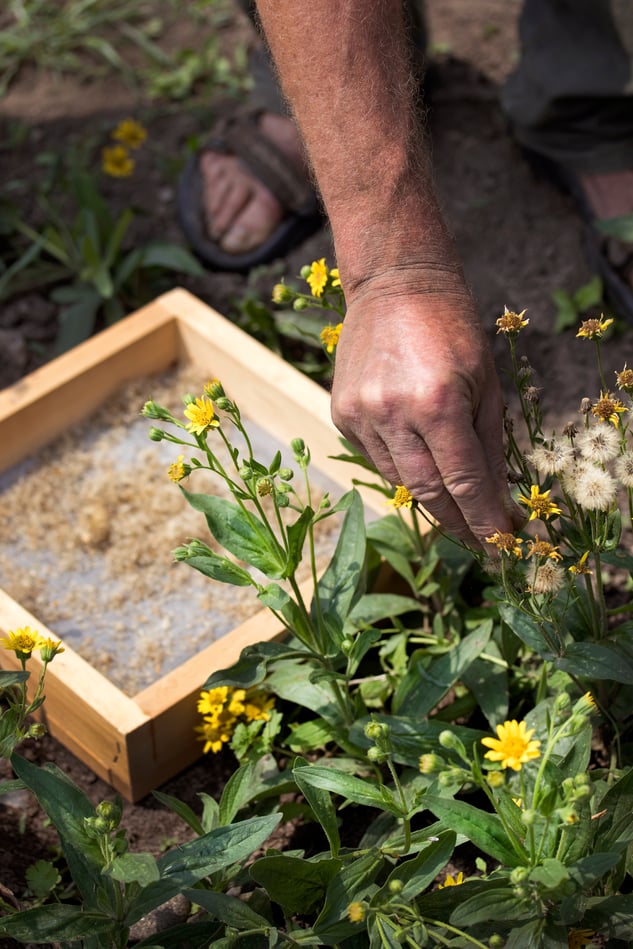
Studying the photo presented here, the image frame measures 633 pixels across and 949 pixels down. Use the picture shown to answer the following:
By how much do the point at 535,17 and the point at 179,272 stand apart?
1.06 meters

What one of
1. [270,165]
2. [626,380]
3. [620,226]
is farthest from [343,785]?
[270,165]

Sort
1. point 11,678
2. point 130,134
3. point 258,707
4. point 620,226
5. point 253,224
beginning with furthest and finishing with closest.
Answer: point 130,134 < point 253,224 < point 620,226 < point 258,707 < point 11,678

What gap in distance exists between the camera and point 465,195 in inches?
117

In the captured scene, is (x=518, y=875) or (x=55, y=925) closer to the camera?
(x=518, y=875)

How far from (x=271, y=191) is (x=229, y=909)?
6.28ft

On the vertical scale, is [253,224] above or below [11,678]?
below

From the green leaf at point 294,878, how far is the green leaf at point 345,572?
32 cm

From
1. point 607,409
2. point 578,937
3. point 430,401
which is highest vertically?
point 430,401

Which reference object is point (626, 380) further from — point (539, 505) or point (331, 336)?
point (331, 336)

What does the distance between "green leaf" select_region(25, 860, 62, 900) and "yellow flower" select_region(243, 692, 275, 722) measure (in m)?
0.36

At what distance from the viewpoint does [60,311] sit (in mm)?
2822

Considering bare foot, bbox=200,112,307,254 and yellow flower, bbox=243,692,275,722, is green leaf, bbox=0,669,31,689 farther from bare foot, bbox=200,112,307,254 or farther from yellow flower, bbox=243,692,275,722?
bare foot, bbox=200,112,307,254

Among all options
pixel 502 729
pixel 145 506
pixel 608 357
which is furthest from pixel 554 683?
pixel 608 357

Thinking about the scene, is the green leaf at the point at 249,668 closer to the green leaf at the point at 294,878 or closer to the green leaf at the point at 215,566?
the green leaf at the point at 215,566
